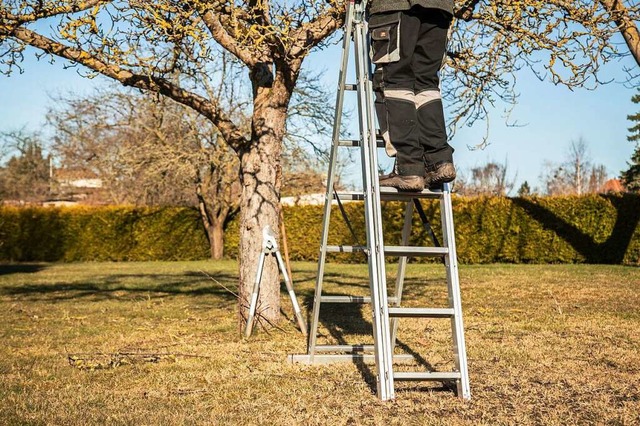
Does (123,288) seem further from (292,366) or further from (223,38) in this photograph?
(292,366)

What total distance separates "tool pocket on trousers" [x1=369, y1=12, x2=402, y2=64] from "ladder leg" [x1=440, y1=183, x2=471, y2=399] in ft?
2.86

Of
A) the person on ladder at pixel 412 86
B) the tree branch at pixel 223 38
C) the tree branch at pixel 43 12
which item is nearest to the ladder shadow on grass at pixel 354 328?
the person on ladder at pixel 412 86

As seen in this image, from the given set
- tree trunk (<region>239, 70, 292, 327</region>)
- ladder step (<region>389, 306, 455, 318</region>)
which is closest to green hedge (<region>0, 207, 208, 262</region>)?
tree trunk (<region>239, 70, 292, 327</region>)

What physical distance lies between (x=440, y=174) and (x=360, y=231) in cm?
2131

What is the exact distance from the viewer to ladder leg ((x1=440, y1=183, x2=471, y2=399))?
168 inches

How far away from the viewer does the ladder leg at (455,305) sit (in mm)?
4273

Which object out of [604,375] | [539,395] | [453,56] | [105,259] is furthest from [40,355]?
[105,259]

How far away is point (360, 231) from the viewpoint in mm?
25703

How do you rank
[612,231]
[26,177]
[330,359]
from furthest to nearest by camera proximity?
[26,177] < [612,231] < [330,359]

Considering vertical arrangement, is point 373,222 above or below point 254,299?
above

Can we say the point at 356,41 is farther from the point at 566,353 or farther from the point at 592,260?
the point at 592,260

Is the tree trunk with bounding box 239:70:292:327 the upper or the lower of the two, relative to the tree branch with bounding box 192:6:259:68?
lower

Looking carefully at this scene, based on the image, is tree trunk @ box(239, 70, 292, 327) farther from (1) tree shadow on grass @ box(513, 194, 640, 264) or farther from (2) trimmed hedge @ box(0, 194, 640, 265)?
(1) tree shadow on grass @ box(513, 194, 640, 264)

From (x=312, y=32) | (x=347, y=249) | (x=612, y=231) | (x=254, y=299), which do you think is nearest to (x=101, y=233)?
(x=612, y=231)
